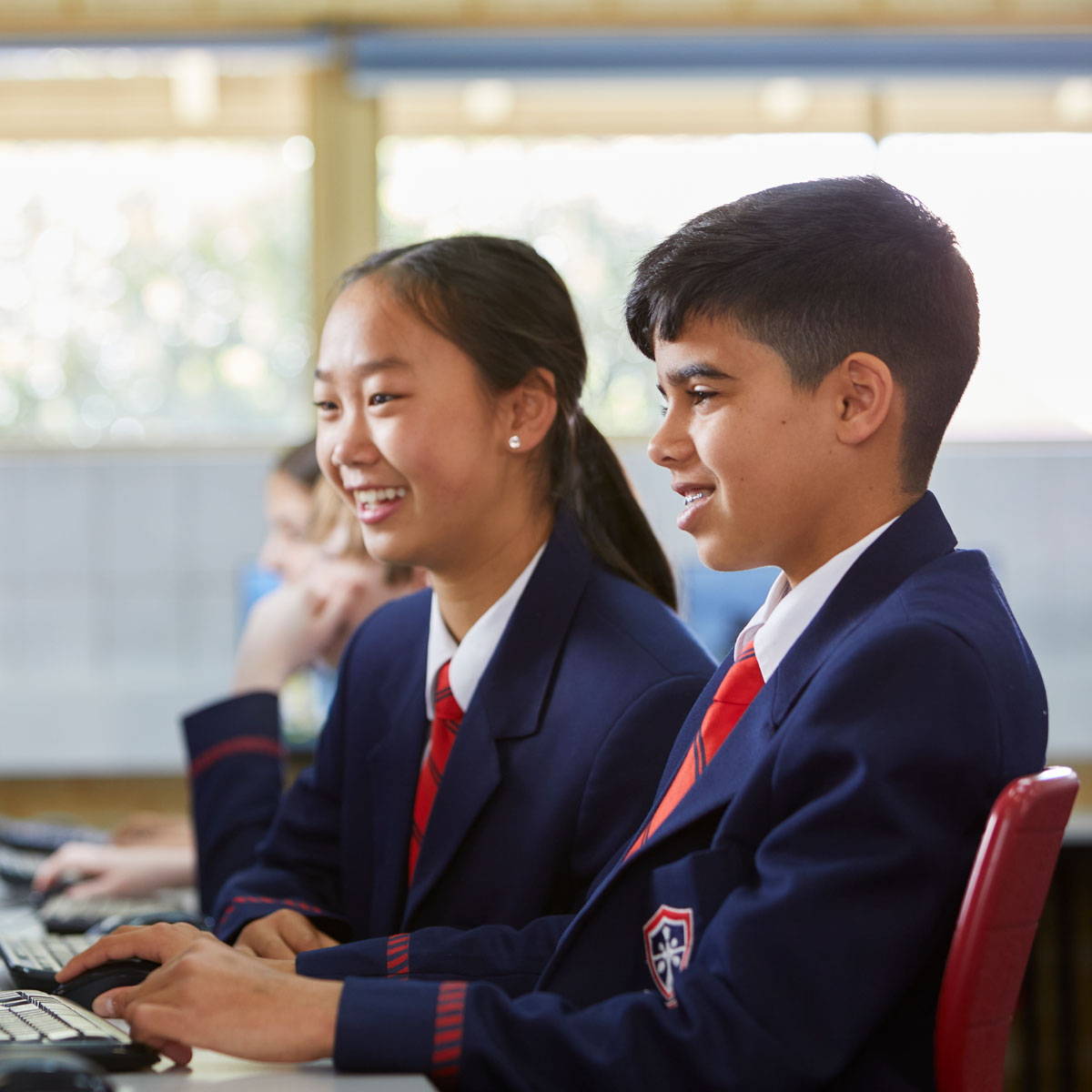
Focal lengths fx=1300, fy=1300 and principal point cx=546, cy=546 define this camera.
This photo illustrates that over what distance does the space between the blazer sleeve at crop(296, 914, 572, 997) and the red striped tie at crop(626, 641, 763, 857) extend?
133 mm

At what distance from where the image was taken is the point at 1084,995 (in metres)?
3.34

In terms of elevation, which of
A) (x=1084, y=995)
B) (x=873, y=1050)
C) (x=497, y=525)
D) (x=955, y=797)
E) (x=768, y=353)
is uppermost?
(x=768, y=353)

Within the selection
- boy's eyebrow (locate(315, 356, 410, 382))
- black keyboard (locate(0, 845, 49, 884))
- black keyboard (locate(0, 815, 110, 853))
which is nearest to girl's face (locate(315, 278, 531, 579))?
boy's eyebrow (locate(315, 356, 410, 382))

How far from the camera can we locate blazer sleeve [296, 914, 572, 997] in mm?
1058

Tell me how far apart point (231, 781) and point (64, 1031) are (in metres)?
0.67

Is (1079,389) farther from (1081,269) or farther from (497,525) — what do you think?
(497,525)

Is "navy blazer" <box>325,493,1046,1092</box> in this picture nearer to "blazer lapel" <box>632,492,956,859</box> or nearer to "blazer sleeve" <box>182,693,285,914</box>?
"blazer lapel" <box>632,492,956,859</box>

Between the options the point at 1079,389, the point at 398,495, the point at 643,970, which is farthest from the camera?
the point at 1079,389

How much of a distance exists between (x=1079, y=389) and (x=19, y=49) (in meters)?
3.09

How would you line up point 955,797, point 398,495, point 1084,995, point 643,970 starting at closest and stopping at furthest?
point 955,797, point 643,970, point 398,495, point 1084,995

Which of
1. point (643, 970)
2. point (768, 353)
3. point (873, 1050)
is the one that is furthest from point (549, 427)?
point (873, 1050)

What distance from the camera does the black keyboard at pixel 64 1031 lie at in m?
0.87

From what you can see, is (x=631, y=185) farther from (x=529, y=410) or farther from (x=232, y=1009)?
(x=232, y=1009)

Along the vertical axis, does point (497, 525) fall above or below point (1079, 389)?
below
